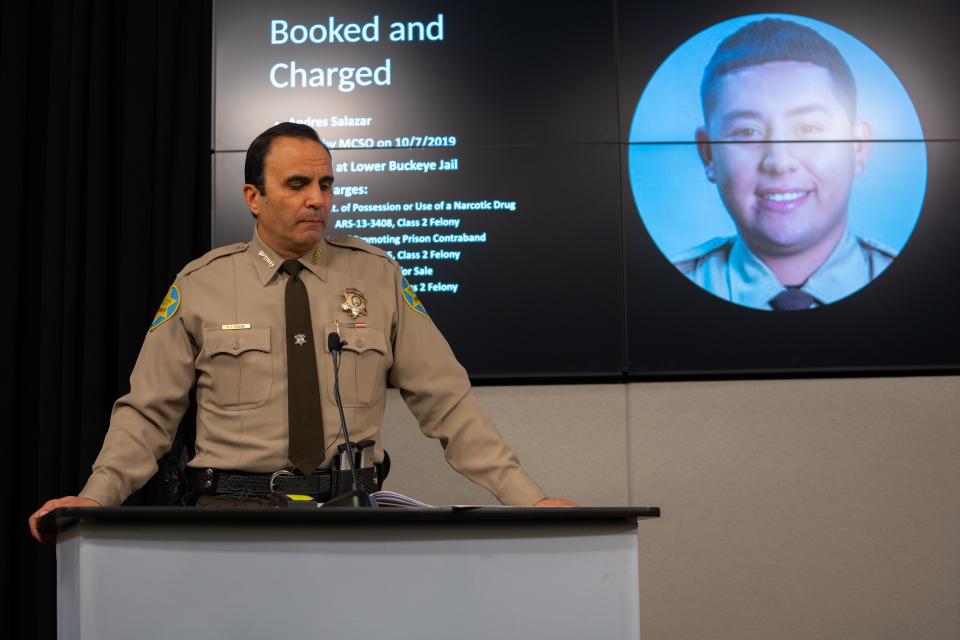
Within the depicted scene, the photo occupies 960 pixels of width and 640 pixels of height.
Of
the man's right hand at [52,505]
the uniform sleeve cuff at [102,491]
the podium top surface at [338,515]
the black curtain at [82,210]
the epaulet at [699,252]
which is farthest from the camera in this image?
the epaulet at [699,252]

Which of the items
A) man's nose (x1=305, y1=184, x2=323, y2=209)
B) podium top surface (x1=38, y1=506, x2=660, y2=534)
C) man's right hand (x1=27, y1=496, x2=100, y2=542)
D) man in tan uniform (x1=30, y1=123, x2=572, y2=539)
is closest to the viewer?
podium top surface (x1=38, y1=506, x2=660, y2=534)

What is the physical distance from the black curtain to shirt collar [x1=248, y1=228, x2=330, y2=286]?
0.97m

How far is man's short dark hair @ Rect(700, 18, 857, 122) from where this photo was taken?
335cm

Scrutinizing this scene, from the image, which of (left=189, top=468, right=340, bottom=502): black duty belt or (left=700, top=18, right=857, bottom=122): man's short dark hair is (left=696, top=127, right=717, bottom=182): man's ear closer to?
(left=700, top=18, right=857, bottom=122): man's short dark hair

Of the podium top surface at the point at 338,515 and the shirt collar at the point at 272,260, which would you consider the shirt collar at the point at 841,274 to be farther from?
the podium top surface at the point at 338,515

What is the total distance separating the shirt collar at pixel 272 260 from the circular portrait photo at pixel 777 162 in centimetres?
129

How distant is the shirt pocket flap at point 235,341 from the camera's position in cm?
225

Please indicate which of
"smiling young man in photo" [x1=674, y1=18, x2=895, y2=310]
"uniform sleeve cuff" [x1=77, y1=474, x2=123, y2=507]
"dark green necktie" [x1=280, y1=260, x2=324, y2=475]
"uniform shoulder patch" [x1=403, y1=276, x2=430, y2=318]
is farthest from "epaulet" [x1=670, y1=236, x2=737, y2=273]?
"uniform sleeve cuff" [x1=77, y1=474, x2=123, y2=507]

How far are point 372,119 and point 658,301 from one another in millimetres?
1104

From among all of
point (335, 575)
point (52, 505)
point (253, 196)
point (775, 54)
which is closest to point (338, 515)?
point (335, 575)

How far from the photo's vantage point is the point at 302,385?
7.29 ft

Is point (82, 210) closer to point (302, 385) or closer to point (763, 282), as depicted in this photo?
point (302, 385)

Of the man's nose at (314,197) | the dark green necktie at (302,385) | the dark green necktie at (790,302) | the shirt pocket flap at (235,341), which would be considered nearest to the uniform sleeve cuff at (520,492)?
the dark green necktie at (302,385)

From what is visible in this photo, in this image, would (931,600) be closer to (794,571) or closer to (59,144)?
(794,571)
